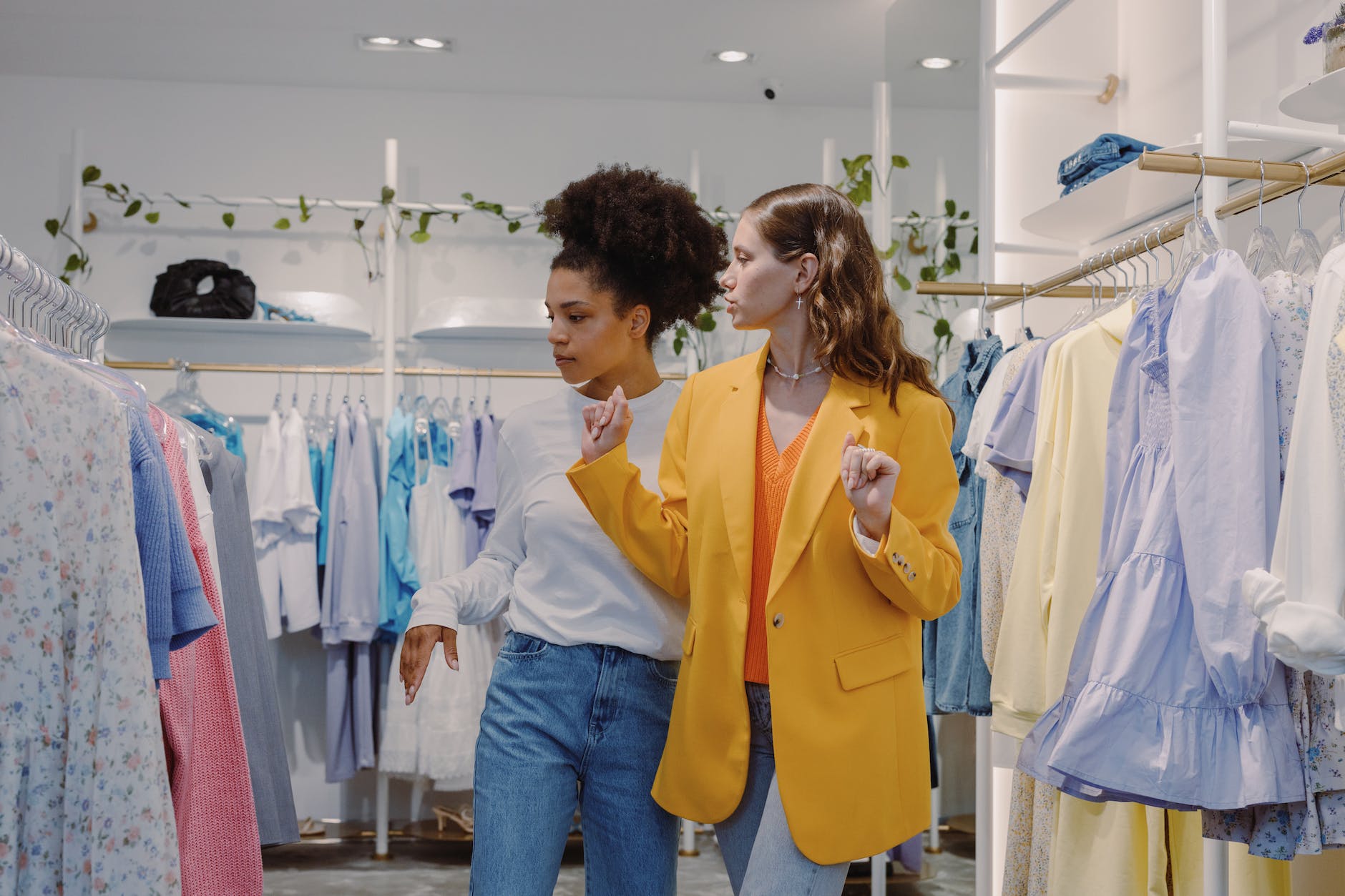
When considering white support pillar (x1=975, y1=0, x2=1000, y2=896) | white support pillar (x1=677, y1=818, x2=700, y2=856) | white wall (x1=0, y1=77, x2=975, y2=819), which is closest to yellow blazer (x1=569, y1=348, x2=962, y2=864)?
white support pillar (x1=975, y1=0, x2=1000, y2=896)

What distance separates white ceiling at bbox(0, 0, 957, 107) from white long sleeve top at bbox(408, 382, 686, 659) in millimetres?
2092

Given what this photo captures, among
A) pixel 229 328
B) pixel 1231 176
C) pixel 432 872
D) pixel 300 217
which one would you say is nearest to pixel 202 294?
pixel 229 328

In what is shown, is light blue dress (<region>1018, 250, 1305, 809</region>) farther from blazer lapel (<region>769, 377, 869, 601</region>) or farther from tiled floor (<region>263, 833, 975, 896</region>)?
tiled floor (<region>263, 833, 975, 896</region>)

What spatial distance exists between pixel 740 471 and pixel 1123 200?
152cm

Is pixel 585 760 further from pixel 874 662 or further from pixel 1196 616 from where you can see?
pixel 1196 616

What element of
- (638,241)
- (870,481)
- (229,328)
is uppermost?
(229,328)

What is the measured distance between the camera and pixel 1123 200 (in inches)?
107

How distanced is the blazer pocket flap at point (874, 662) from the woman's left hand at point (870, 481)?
0.60 feet

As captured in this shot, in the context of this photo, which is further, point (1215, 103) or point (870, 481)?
point (1215, 103)

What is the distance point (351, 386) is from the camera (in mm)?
4805

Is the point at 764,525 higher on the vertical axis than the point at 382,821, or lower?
higher

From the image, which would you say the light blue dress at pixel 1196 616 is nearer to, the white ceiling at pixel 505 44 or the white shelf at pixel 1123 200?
the white shelf at pixel 1123 200

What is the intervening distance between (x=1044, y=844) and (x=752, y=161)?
344 cm

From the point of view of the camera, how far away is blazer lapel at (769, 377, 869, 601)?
1.63 meters
